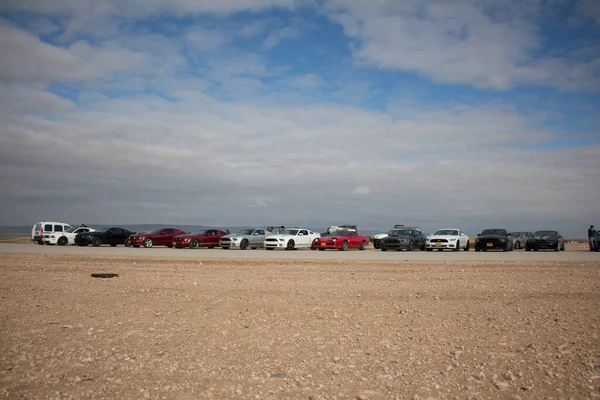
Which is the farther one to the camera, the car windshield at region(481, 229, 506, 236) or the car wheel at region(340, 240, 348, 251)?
the car wheel at region(340, 240, 348, 251)

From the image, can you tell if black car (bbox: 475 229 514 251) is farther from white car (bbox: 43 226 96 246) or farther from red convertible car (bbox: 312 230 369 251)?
white car (bbox: 43 226 96 246)

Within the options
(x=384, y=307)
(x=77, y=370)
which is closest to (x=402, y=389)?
(x=77, y=370)

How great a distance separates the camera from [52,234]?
3925 cm

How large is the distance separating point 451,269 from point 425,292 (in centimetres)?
686

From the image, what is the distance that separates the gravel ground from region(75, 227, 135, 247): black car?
25689 millimetres

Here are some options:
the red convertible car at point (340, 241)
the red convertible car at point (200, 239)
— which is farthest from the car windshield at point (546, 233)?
the red convertible car at point (200, 239)

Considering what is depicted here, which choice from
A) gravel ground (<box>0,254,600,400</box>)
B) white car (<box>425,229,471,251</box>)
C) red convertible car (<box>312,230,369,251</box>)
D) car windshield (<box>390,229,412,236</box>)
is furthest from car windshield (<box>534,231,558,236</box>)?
gravel ground (<box>0,254,600,400</box>)

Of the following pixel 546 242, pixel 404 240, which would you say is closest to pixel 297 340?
pixel 404 240

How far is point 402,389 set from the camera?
5.14 metres

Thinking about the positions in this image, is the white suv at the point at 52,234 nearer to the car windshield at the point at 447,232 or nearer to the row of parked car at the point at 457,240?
the row of parked car at the point at 457,240

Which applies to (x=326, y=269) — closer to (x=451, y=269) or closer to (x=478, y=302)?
(x=451, y=269)

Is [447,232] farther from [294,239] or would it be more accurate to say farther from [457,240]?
[294,239]

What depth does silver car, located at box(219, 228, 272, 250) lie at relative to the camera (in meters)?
35.3

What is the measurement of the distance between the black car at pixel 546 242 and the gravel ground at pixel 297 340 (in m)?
24.1
